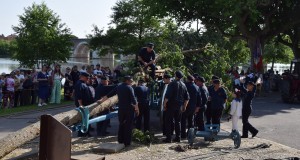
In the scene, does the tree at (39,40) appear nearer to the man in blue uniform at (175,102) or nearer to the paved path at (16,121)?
the paved path at (16,121)

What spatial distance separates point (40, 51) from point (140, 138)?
18.9m

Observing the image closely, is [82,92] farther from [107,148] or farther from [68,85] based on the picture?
[68,85]

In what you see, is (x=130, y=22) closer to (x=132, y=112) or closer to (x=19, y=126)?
(x=19, y=126)

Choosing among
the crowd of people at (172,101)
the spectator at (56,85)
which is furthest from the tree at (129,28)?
the crowd of people at (172,101)

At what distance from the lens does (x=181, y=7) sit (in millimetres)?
27594

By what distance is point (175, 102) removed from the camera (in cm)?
1048

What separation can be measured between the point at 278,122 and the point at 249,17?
1445cm

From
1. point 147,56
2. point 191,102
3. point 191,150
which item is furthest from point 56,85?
point 191,150

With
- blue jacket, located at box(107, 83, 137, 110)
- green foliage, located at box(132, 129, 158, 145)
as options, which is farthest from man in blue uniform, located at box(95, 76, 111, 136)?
blue jacket, located at box(107, 83, 137, 110)

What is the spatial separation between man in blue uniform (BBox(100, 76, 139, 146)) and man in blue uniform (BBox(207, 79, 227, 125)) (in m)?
2.59

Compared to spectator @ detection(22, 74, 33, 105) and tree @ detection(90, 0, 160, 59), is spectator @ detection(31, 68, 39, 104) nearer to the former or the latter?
spectator @ detection(22, 74, 33, 105)

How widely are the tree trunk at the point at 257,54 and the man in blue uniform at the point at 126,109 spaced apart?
18.6m

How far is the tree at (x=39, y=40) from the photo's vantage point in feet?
89.2

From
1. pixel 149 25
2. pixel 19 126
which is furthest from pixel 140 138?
pixel 149 25
